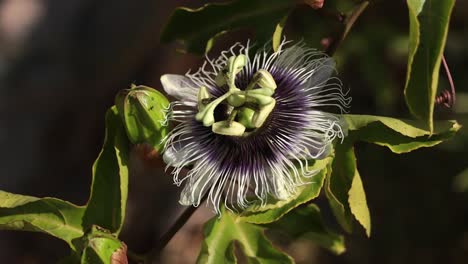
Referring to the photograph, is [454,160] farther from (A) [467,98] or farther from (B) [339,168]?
(B) [339,168]

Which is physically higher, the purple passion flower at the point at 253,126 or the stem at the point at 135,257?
the purple passion flower at the point at 253,126

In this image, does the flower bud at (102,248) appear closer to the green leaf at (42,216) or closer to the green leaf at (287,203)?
the green leaf at (42,216)

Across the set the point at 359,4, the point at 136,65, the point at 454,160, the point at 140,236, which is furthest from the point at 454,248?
the point at 359,4

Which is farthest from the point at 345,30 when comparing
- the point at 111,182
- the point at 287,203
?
the point at 111,182

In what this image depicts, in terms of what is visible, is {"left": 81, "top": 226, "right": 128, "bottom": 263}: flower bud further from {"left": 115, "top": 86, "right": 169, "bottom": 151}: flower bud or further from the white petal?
the white petal

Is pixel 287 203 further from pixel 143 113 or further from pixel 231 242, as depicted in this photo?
pixel 143 113

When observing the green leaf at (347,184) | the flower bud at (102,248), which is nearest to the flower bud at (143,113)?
the flower bud at (102,248)

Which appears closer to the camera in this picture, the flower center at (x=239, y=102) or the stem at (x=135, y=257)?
the flower center at (x=239, y=102)
